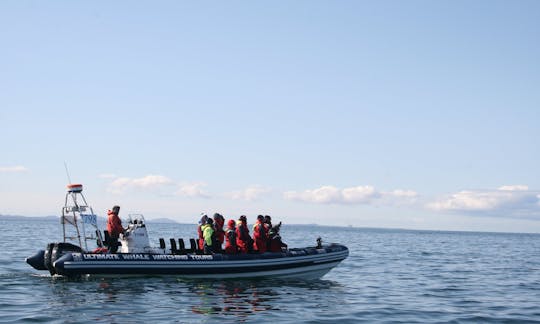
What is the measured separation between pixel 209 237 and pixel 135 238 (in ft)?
A: 7.57

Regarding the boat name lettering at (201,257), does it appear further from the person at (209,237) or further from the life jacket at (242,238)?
the life jacket at (242,238)

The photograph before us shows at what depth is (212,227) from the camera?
62.7 ft

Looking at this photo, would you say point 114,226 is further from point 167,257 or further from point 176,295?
point 176,295

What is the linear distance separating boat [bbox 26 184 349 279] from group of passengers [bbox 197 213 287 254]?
320 millimetres

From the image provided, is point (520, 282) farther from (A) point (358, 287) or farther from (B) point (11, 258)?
(B) point (11, 258)

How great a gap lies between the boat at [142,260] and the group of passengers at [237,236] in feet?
1.05

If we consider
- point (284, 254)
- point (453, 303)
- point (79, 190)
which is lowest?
point (453, 303)

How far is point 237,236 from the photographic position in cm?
1939

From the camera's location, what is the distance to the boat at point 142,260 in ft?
57.3

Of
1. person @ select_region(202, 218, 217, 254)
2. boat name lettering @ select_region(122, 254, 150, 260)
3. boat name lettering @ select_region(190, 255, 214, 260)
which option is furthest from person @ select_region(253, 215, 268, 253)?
boat name lettering @ select_region(122, 254, 150, 260)

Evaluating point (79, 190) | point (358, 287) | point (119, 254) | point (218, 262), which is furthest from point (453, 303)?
point (79, 190)

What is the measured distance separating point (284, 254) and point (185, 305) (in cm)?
565

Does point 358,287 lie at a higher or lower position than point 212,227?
lower

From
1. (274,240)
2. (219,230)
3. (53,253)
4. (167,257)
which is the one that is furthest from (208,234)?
(53,253)
